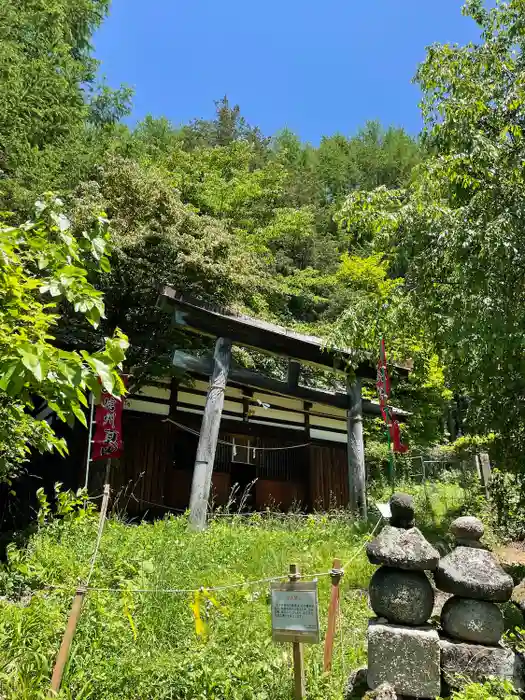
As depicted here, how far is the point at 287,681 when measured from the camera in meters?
3.61

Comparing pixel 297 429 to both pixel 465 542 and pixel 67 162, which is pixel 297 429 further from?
pixel 465 542

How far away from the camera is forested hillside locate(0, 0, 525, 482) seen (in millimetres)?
5719

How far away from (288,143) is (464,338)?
106 ft

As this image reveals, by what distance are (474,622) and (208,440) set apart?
481 cm

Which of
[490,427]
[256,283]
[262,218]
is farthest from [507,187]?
[262,218]

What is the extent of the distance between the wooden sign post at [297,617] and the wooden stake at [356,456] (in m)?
5.77

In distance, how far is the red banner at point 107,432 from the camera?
8.41m

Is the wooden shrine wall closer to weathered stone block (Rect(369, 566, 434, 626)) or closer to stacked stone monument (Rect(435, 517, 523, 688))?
weathered stone block (Rect(369, 566, 434, 626))

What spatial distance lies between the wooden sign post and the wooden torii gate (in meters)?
3.93

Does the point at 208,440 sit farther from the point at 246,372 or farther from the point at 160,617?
the point at 160,617

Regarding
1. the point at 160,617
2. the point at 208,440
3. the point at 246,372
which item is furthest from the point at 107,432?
the point at 160,617

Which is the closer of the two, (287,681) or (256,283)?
(287,681)

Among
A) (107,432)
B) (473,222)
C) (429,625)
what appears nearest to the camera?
(429,625)

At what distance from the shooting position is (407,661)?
11.3 feet
